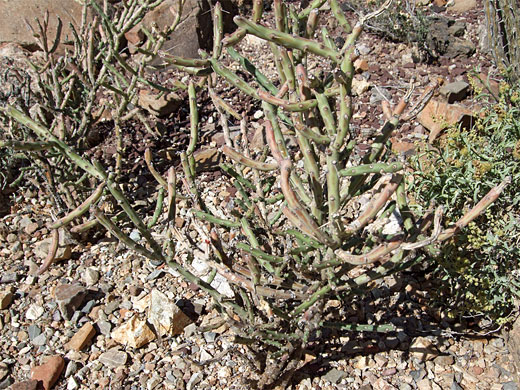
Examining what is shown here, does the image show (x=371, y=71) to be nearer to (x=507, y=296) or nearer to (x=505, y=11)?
(x=505, y=11)

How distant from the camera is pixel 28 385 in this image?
2.70 meters

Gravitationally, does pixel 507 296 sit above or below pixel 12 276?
below

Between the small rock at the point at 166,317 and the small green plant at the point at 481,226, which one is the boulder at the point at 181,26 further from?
the small green plant at the point at 481,226

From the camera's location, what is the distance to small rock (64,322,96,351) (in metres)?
2.91

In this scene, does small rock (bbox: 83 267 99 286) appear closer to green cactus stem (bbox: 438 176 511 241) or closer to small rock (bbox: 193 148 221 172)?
small rock (bbox: 193 148 221 172)

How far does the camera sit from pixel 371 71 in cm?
474

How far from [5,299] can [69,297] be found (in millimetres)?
430

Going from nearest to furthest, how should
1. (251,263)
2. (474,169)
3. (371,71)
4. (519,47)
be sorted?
(251,263)
(474,169)
(519,47)
(371,71)

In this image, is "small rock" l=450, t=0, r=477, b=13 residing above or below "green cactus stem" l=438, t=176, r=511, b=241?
below

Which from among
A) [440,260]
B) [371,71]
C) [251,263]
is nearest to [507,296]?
[440,260]

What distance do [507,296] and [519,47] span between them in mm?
2309

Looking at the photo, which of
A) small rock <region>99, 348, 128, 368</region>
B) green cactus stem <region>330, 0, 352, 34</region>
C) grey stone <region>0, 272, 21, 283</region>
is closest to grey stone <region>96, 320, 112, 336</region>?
small rock <region>99, 348, 128, 368</region>

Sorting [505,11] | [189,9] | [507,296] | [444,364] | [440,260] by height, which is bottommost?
[444,364]

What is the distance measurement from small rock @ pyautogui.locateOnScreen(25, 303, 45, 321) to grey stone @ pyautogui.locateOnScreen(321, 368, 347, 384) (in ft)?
5.69
